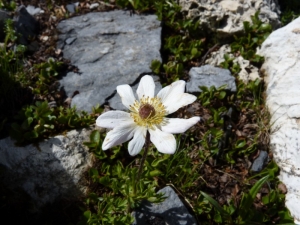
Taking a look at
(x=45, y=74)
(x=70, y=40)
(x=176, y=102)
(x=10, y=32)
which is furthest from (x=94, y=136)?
(x=10, y=32)

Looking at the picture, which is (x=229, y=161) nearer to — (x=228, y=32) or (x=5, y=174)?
(x=228, y=32)

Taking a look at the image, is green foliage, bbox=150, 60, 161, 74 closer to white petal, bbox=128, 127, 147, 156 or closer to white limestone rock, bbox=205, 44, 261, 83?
white limestone rock, bbox=205, 44, 261, 83

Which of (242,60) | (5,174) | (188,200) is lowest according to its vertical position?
(188,200)

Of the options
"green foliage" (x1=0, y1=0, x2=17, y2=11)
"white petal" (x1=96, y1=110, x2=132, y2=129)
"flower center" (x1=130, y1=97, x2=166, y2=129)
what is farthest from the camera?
"green foliage" (x1=0, y1=0, x2=17, y2=11)

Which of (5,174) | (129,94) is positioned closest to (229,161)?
(129,94)

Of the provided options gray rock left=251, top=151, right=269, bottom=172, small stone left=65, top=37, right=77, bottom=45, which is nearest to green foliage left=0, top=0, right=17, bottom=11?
small stone left=65, top=37, right=77, bottom=45
